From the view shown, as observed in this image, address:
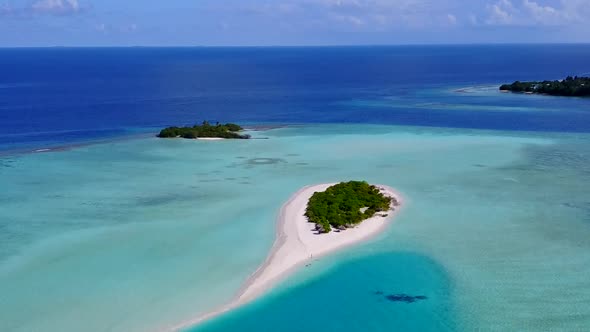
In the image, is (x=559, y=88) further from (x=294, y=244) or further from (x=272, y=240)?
(x=294, y=244)

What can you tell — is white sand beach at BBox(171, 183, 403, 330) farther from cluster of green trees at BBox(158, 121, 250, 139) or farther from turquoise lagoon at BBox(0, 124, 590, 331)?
cluster of green trees at BBox(158, 121, 250, 139)

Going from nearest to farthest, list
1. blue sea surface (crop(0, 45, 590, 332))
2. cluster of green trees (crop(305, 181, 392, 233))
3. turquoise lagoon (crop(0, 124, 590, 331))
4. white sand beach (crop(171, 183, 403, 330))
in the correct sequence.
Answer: turquoise lagoon (crop(0, 124, 590, 331)), blue sea surface (crop(0, 45, 590, 332)), white sand beach (crop(171, 183, 403, 330)), cluster of green trees (crop(305, 181, 392, 233))

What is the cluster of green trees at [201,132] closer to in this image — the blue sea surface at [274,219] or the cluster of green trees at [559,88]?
the blue sea surface at [274,219]

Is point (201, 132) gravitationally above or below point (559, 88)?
below

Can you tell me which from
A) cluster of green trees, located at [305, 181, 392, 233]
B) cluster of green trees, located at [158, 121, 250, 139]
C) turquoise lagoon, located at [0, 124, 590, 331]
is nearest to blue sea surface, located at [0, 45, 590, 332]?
turquoise lagoon, located at [0, 124, 590, 331]

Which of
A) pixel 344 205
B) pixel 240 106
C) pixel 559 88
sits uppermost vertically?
pixel 559 88

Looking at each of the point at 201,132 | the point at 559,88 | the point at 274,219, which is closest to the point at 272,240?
the point at 274,219
